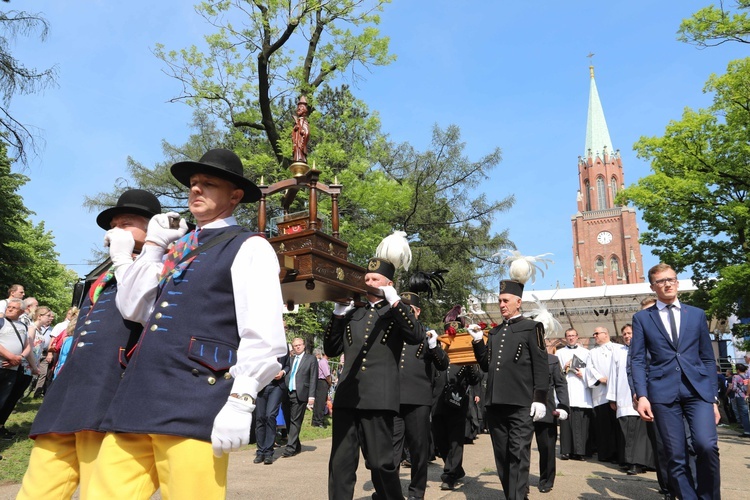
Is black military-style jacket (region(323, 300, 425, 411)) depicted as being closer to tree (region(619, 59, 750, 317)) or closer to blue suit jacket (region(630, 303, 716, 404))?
blue suit jacket (region(630, 303, 716, 404))

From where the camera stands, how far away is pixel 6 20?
1355 centimetres

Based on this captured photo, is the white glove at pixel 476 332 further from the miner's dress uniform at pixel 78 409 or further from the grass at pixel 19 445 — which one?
the grass at pixel 19 445

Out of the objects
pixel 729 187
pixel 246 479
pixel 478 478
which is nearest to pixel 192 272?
pixel 246 479

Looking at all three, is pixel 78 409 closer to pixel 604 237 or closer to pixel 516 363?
pixel 516 363

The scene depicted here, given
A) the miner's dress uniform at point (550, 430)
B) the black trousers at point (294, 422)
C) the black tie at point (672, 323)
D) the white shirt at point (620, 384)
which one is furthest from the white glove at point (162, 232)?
the black trousers at point (294, 422)

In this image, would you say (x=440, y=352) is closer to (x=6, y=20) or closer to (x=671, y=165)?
(x=6, y=20)

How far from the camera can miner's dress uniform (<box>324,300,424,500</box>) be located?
5.35 m

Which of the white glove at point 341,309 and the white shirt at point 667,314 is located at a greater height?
the white glove at point 341,309

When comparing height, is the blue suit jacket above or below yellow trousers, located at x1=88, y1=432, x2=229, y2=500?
above

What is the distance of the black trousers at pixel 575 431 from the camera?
12289 millimetres

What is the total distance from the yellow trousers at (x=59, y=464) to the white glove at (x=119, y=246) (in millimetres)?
926

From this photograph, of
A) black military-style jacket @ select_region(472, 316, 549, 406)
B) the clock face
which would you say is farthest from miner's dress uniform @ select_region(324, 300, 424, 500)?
the clock face

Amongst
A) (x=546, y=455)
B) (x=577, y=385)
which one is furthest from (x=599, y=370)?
(x=546, y=455)

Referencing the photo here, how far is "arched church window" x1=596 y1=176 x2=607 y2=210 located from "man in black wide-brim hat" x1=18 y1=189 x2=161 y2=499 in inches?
4180
